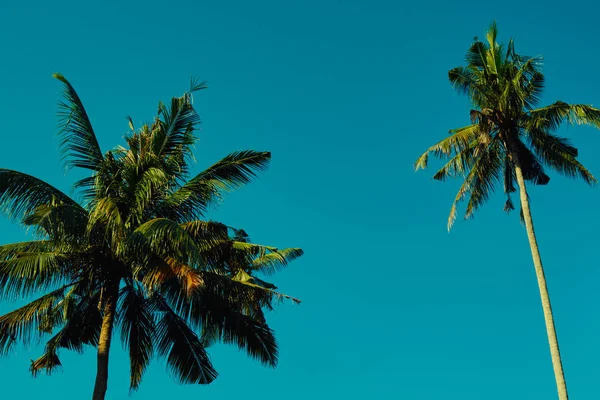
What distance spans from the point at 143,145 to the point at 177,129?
0.87 metres

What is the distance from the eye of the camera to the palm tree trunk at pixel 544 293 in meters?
19.3

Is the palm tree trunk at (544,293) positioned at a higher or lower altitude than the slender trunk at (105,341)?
higher

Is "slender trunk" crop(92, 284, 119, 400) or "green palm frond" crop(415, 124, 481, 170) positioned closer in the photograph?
"slender trunk" crop(92, 284, 119, 400)

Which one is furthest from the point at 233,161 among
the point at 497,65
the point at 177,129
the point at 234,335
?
the point at 497,65

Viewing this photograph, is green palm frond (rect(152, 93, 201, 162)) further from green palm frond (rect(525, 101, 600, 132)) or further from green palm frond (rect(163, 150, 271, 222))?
green palm frond (rect(525, 101, 600, 132))

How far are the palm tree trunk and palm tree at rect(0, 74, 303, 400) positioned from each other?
26.2ft

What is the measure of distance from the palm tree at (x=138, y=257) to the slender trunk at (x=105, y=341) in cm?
2

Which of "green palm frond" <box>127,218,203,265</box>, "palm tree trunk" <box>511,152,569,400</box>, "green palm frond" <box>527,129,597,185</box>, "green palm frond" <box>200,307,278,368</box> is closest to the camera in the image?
"green palm frond" <box>127,218,203,265</box>

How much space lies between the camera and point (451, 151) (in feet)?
79.9

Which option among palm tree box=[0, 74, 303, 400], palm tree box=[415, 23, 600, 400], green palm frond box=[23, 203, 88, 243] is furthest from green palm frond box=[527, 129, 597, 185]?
green palm frond box=[23, 203, 88, 243]

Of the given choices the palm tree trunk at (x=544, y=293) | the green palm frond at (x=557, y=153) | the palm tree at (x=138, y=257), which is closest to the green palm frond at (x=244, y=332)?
the palm tree at (x=138, y=257)

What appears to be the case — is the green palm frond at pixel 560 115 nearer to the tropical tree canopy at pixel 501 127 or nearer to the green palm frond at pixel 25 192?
the tropical tree canopy at pixel 501 127

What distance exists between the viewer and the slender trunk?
14398mm

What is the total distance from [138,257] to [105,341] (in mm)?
1795
